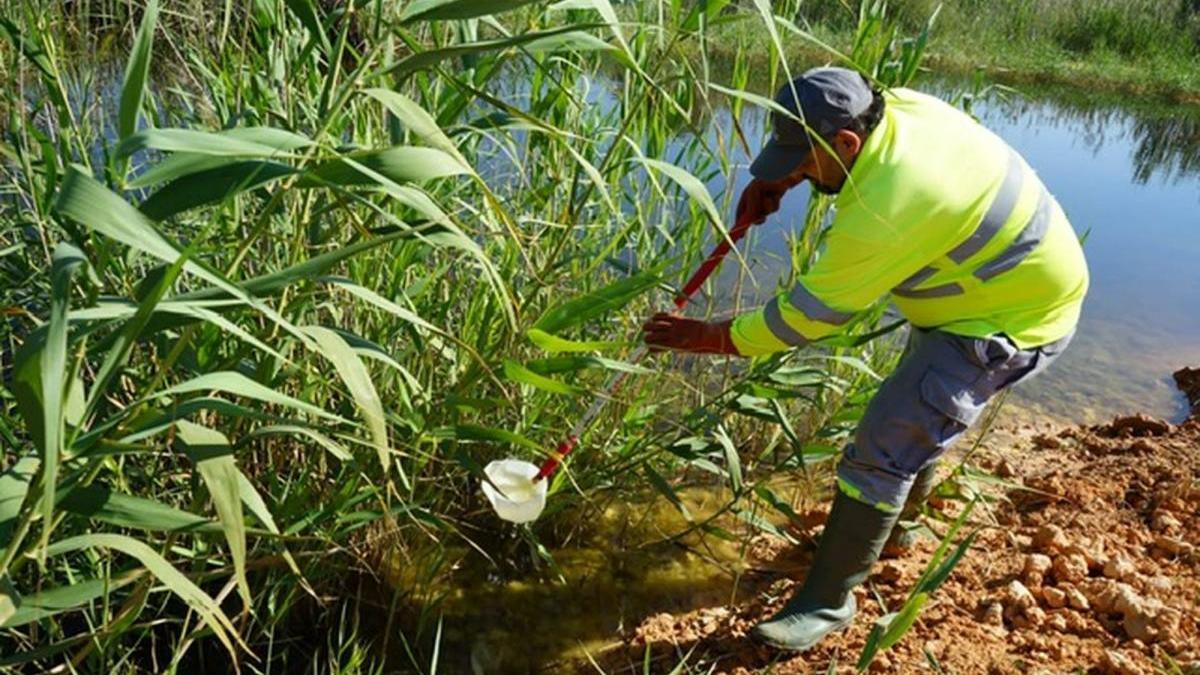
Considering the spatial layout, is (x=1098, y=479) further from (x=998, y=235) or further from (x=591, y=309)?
(x=591, y=309)

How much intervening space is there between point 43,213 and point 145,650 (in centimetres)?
100

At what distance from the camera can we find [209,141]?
1.21 meters

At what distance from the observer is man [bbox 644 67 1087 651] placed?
2006 millimetres

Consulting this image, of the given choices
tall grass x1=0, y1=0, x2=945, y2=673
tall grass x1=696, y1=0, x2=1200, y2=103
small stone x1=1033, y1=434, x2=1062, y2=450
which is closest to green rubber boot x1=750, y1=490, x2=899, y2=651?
tall grass x1=0, y1=0, x2=945, y2=673

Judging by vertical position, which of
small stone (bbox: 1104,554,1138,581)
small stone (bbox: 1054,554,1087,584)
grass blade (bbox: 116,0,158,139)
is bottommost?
small stone (bbox: 1054,554,1087,584)

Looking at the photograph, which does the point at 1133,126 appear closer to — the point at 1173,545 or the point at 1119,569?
the point at 1173,545

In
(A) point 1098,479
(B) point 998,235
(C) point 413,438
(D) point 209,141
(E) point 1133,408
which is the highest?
(D) point 209,141

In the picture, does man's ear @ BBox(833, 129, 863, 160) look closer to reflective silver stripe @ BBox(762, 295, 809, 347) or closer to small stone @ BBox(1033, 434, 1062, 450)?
reflective silver stripe @ BBox(762, 295, 809, 347)

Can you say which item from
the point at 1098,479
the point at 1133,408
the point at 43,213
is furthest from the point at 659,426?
the point at 1133,408

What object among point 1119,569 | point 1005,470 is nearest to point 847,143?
point 1119,569

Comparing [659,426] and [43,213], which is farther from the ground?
[43,213]

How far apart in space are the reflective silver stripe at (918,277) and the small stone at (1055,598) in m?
0.95

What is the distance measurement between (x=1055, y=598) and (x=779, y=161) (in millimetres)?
1349

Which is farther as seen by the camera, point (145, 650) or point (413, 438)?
point (145, 650)
